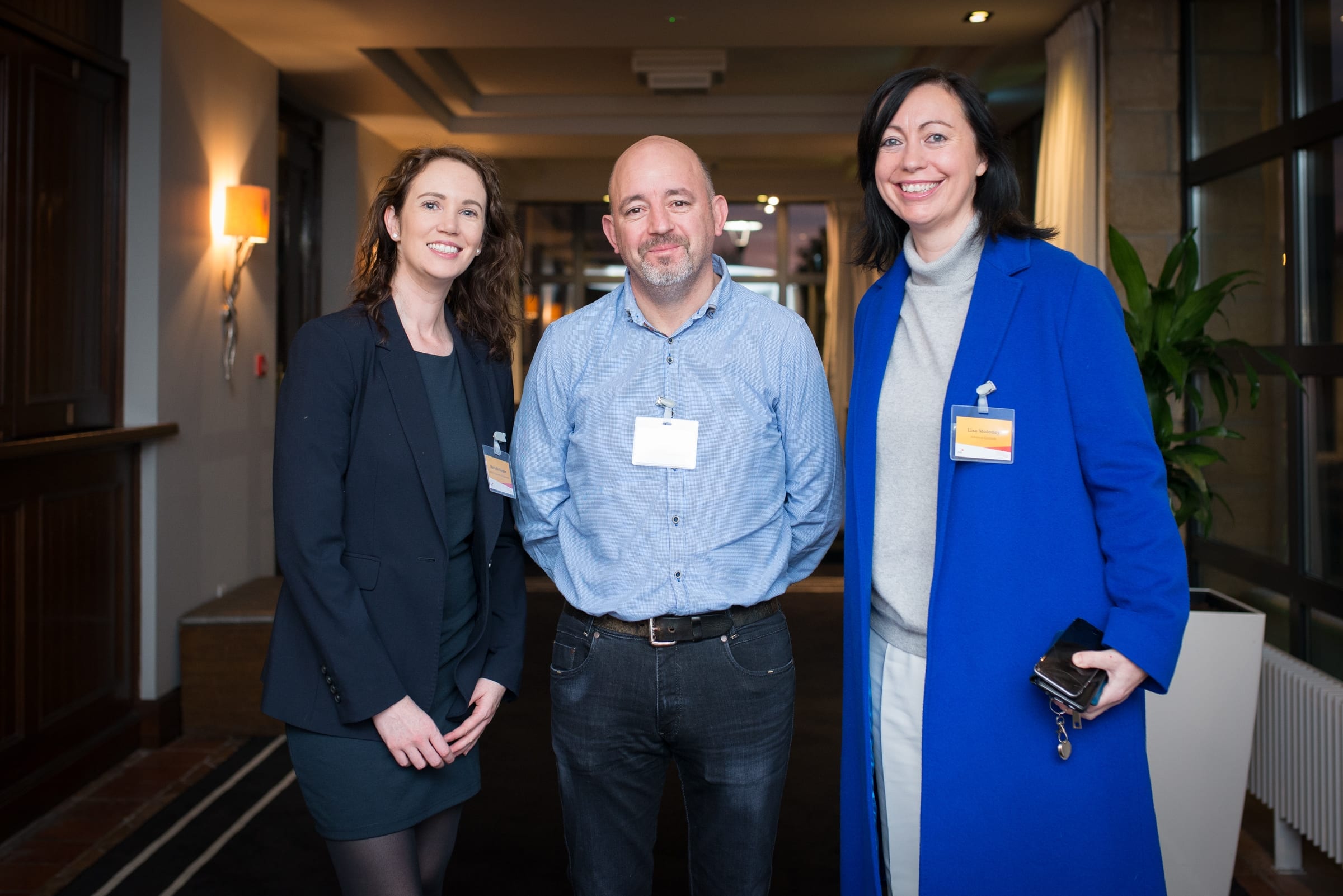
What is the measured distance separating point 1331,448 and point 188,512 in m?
4.40

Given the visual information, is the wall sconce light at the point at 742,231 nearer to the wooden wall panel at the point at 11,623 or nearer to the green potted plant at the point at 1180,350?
the green potted plant at the point at 1180,350

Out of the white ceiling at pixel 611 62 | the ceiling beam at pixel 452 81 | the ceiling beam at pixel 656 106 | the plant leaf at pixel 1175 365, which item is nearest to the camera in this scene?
the plant leaf at pixel 1175 365

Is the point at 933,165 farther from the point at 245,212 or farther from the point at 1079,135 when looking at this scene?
the point at 245,212

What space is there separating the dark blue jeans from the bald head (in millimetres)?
808

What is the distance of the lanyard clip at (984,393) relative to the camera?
1.56 metres

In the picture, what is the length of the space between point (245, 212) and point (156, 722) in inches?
89.7

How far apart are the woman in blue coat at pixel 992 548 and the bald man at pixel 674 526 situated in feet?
0.61

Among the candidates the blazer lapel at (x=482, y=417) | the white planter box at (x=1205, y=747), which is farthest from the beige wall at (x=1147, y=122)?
the blazer lapel at (x=482, y=417)

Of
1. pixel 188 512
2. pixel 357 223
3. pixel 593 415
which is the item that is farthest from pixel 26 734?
pixel 357 223

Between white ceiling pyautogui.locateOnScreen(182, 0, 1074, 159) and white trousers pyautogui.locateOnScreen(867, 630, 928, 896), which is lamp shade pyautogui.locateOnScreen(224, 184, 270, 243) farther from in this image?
white trousers pyautogui.locateOnScreen(867, 630, 928, 896)

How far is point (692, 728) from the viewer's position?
5.90ft

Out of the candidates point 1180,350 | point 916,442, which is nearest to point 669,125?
point 1180,350

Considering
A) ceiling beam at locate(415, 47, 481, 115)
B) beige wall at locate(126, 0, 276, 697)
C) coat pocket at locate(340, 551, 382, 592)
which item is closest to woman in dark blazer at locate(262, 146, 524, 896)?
coat pocket at locate(340, 551, 382, 592)

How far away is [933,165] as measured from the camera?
1.66 metres
